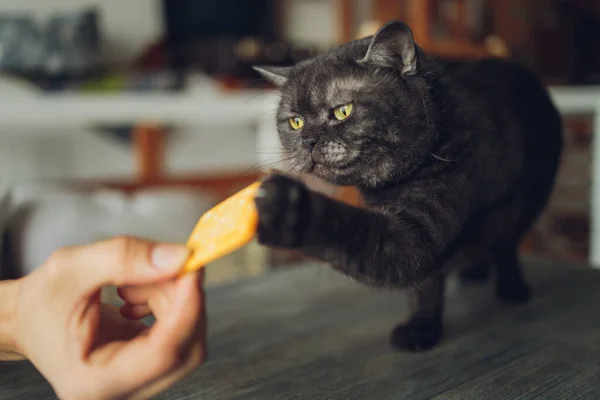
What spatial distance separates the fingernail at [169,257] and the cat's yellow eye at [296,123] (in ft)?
0.89

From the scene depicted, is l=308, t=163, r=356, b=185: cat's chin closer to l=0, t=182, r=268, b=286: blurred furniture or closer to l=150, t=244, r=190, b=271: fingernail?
l=150, t=244, r=190, b=271: fingernail

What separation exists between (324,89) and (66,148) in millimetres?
2643

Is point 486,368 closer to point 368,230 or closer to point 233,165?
point 368,230

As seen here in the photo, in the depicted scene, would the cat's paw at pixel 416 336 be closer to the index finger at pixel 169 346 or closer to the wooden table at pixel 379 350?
the wooden table at pixel 379 350

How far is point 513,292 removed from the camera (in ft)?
3.46

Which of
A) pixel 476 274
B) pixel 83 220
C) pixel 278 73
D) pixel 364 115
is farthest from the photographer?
pixel 83 220

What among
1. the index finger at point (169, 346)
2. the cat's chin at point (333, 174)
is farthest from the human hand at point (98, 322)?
the cat's chin at point (333, 174)

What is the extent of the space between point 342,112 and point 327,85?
4 cm

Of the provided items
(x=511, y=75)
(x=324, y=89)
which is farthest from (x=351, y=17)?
(x=324, y=89)

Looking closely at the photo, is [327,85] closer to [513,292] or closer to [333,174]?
[333,174]

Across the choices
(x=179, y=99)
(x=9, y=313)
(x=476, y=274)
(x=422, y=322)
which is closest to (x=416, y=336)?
(x=422, y=322)

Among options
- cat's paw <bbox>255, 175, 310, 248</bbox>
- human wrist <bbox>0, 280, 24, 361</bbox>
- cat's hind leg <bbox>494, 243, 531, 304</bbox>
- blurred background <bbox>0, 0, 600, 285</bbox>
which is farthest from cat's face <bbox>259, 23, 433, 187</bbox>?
blurred background <bbox>0, 0, 600, 285</bbox>

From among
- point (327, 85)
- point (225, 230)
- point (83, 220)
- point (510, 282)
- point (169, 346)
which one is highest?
point (327, 85)

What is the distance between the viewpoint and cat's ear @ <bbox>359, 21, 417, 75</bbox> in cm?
67
